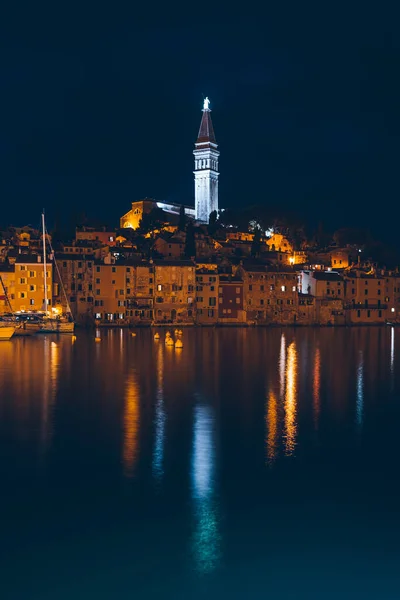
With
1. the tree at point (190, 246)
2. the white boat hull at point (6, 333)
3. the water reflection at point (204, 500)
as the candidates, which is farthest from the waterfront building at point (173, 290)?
the water reflection at point (204, 500)

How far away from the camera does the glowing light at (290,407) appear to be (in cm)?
1541

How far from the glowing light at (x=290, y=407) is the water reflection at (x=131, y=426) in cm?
343

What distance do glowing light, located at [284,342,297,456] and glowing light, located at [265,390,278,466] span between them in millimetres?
271

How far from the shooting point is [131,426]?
1706cm

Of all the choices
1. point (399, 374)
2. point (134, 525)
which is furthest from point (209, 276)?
point (134, 525)

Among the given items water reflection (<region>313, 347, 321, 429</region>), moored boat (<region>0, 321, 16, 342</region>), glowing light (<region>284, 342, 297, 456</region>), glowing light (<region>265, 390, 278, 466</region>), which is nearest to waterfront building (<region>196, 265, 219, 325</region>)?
moored boat (<region>0, 321, 16, 342</region>)

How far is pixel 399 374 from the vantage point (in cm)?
2823

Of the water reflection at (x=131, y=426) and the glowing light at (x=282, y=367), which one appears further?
the glowing light at (x=282, y=367)

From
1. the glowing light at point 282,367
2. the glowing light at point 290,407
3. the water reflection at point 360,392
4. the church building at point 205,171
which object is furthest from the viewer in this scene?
the church building at point 205,171

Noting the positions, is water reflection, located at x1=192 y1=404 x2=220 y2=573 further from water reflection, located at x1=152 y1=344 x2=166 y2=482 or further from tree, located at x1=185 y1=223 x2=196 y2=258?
tree, located at x1=185 y1=223 x2=196 y2=258

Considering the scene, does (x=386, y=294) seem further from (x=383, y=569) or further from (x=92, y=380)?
(x=383, y=569)

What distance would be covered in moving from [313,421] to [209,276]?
41457 mm

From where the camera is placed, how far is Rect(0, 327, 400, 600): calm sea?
8805 mm

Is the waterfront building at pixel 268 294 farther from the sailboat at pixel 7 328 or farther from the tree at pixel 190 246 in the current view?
the sailboat at pixel 7 328
